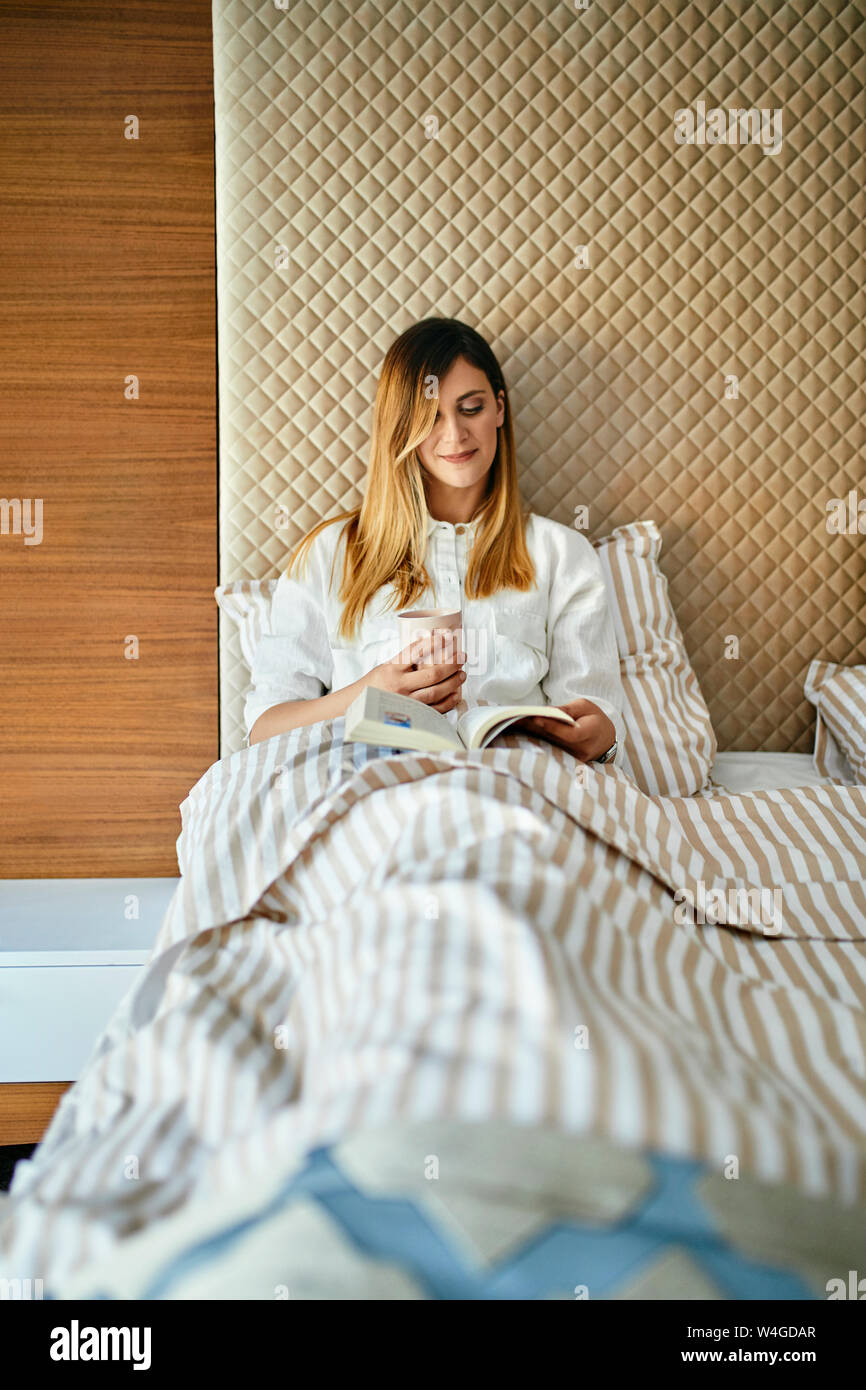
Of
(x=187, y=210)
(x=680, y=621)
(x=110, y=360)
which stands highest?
(x=187, y=210)

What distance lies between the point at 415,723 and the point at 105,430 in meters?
0.94

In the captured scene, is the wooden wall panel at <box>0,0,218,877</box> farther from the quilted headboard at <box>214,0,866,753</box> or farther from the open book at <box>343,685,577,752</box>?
the open book at <box>343,685,577,752</box>

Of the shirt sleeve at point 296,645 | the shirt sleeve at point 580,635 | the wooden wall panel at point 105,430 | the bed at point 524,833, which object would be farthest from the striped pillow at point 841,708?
the wooden wall panel at point 105,430

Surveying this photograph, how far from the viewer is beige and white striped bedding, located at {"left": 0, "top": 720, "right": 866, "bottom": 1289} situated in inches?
20.7

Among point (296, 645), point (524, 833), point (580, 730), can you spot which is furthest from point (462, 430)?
point (524, 833)

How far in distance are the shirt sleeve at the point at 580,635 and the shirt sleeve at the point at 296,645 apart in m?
0.37

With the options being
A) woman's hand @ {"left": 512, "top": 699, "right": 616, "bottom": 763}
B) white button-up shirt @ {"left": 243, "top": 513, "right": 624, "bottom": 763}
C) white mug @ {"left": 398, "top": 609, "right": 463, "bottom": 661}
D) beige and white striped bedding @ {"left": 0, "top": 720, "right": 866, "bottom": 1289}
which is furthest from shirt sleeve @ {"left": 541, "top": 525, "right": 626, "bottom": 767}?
beige and white striped bedding @ {"left": 0, "top": 720, "right": 866, "bottom": 1289}

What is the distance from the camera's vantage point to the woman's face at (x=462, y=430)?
1.53 meters

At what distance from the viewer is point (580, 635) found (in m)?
1.57

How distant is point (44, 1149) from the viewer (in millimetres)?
668

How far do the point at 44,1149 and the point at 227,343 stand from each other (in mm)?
1409

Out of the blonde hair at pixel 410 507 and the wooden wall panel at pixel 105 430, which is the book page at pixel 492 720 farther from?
the wooden wall panel at pixel 105 430

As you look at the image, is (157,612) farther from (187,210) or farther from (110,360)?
(187,210)
